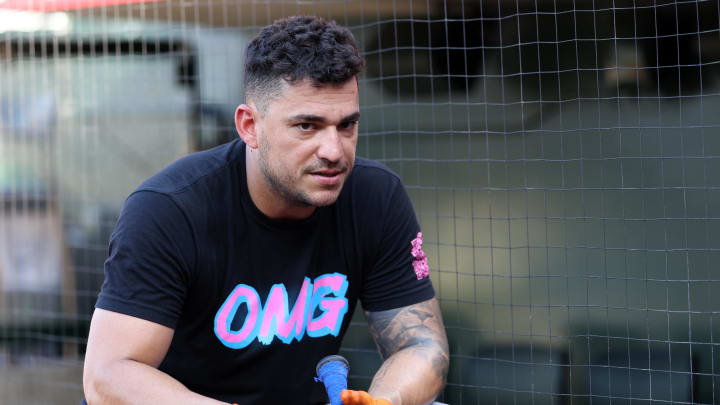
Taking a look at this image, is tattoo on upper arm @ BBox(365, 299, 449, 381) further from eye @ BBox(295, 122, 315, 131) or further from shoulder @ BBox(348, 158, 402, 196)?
eye @ BBox(295, 122, 315, 131)

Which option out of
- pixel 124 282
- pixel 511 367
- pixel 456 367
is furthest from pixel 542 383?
pixel 124 282

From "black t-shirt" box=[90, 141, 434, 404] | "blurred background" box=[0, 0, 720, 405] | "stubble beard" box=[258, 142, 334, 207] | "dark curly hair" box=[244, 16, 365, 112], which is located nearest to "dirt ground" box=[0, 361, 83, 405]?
"blurred background" box=[0, 0, 720, 405]

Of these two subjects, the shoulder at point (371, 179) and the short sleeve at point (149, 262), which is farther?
the shoulder at point (371, 179)

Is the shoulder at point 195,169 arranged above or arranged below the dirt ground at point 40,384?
above

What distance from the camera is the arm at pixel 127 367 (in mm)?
1816

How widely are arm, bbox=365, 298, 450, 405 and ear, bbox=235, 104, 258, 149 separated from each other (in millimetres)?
609

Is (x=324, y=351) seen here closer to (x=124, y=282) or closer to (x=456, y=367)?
(x=124, y=282)

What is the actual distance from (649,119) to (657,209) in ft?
1.20

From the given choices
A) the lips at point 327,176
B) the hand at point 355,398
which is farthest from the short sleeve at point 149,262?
the hand at point 355,398

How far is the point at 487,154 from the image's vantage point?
343cm

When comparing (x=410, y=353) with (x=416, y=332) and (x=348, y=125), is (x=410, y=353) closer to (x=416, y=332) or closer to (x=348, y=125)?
(x=416, y=332)

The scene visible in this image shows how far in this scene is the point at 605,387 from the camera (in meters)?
3.16

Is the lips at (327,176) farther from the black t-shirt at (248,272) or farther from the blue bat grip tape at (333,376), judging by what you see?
the blue bat grip tape at (333,376)

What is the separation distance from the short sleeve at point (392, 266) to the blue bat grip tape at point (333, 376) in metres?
0.30
